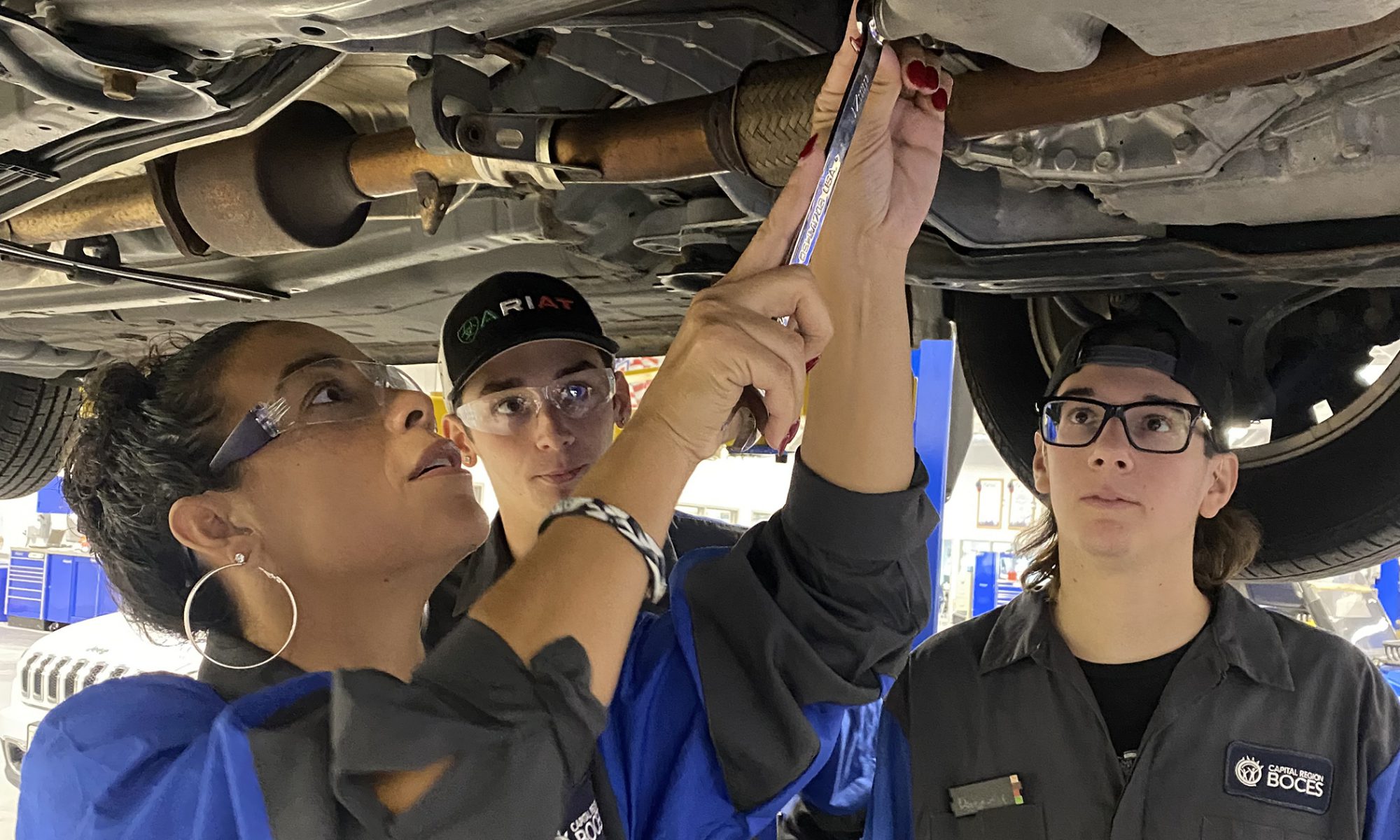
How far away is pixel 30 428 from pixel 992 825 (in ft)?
11.4

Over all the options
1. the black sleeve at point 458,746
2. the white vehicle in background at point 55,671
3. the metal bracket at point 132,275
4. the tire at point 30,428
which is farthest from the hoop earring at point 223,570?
the white vehicle in background at point 55,671

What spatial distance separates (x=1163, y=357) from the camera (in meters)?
1.47

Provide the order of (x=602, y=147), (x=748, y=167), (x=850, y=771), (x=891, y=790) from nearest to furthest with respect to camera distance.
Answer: (x=748, y=167) → (x=602, y=147) → (x=891, y=790) → (x=850, y=771)

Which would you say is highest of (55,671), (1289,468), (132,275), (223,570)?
(132,275)

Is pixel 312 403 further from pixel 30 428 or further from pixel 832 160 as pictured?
pixel 30 428

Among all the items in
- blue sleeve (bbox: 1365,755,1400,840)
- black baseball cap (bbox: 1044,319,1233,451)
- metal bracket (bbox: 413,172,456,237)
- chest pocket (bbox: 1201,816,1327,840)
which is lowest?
chest pocket (bbox: 1201,816,1327,840)

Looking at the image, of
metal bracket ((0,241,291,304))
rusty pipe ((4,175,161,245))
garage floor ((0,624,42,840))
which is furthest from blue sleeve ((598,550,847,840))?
garage floor ((0,624,42,840))

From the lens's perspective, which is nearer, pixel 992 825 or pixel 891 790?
pixel 992 825

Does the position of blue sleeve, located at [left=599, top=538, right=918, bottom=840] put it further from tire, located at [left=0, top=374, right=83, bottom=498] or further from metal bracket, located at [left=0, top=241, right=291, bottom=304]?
tire, located at [left=0, top=374, right=83, bottom=498]

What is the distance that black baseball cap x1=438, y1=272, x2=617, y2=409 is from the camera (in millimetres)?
Result: 1524

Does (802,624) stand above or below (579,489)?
below

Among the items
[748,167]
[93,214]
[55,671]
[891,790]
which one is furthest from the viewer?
[55,671]

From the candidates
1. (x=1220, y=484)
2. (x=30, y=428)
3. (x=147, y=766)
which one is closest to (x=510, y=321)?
(x=147, y=766)

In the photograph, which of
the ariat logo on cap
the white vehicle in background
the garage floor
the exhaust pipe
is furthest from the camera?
the garage floor
